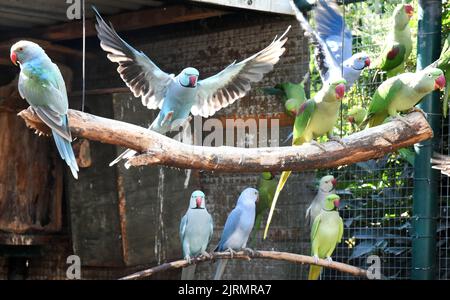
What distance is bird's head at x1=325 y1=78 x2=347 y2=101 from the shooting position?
3.71 metres

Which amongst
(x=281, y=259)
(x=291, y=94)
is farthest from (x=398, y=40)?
(x=281, y=259)

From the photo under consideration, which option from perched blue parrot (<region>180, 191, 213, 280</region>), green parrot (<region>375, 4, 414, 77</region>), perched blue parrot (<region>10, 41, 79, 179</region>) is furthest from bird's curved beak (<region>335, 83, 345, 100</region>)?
perched blue parrot (<region>10, 41, 79, 179</region>)

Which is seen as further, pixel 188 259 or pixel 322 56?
pixel 322 56

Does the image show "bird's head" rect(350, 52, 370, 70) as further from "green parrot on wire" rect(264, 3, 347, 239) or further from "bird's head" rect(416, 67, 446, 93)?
"bird's head" rect(416, 67, 446, 93)

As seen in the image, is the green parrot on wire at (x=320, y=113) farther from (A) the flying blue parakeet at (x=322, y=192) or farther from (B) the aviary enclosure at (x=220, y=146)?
(A) the flying blue parakeet at (x=322, y=192)

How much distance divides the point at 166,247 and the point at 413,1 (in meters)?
1.99

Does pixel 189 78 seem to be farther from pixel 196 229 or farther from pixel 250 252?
pixel 250 252

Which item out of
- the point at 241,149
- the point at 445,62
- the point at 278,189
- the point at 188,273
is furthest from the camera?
the point at 188,273

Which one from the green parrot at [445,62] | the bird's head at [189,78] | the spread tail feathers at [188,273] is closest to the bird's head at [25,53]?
the bird's head at [189,78]

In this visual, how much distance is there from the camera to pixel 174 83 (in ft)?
13.2

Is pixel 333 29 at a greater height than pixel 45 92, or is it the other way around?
pixel 333 29

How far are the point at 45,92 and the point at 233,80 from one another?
113cm

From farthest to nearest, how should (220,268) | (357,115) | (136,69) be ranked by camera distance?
(220,268)
(357,115)
(136,69)

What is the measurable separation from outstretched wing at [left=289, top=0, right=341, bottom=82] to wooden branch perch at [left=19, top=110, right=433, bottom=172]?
0.56 m
